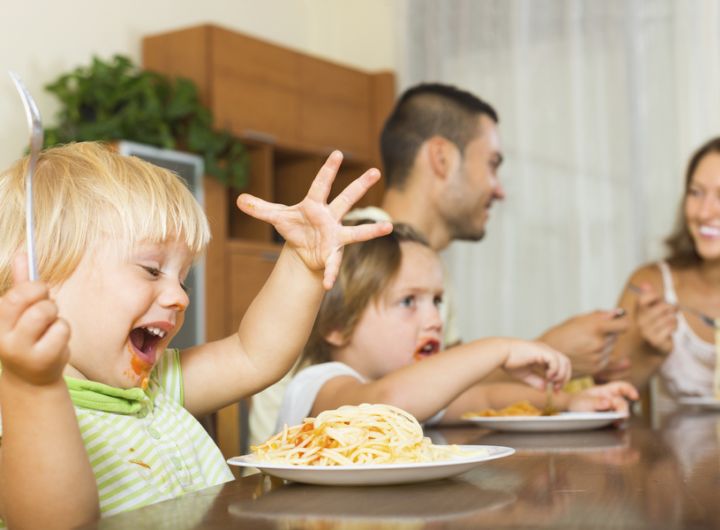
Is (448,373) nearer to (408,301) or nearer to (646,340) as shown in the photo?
(408,301)

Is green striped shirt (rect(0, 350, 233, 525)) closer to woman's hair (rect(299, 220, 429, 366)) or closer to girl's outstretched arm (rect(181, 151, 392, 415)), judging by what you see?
girl's outstretched arm (rect(181, 151, 392, 415))

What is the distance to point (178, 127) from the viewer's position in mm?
3898

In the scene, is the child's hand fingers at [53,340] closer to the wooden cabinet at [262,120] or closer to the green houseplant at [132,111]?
the green houseplant at [132,111]

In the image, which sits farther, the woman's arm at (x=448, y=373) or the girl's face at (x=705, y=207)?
the girl's face at (x=705, y=207)

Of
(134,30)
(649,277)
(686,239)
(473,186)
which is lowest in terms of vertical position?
(649,277)

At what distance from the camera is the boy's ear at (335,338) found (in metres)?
1.70

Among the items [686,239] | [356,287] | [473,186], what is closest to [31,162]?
[356,287]

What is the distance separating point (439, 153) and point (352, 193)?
188 centimetres

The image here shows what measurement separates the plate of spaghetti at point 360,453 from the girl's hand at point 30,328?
19 centimetres

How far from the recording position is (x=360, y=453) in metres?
0.80

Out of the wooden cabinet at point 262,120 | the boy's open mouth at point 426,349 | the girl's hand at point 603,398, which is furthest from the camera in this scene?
the wooden cabinet at point 262,120

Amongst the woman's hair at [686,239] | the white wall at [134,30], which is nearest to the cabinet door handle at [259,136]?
the white wall at [134,30]

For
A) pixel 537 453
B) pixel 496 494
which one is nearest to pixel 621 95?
pixel 537 453

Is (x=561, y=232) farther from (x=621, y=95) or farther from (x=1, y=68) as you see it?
(x=1, y=68)
